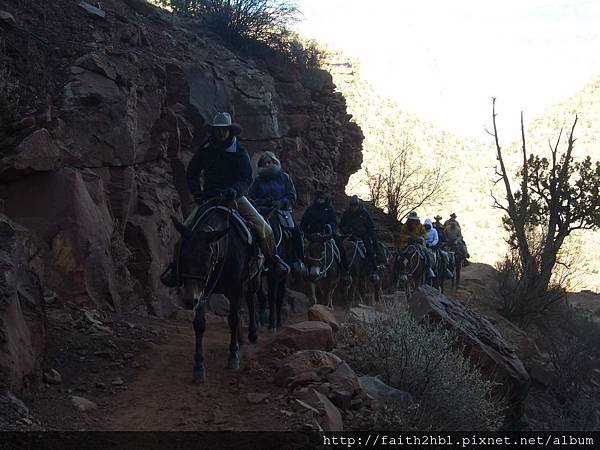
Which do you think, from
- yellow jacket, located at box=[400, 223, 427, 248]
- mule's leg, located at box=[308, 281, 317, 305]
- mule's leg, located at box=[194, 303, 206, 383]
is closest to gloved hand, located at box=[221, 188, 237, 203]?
mule's leg, located at box=[194, 303, 206, 383]

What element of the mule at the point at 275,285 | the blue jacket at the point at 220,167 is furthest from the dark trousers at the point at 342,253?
the blue jacket at the point at 220,167

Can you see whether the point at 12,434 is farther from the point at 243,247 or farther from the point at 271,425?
the point at 243,247

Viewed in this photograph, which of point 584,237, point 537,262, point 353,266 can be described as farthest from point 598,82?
point 353,266

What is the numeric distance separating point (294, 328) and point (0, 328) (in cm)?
364

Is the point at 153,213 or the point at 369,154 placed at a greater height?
the point at 369,154

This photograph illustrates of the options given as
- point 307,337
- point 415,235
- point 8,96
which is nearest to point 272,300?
point 307,337

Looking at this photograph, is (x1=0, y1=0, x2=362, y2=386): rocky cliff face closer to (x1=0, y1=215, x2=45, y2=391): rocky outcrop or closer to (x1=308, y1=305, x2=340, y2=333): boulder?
(x1=0, y1=215, x2=45, y2=391): rocky outcrop

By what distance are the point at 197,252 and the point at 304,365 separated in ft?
5.63

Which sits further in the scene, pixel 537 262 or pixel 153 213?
pixel 537 262

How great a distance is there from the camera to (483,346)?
9766 mm

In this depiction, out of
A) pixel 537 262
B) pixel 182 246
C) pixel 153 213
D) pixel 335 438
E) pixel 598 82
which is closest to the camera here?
pixel 335 438

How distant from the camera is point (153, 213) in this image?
1240cm

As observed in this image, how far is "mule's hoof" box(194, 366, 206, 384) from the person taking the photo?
6711 millimetres

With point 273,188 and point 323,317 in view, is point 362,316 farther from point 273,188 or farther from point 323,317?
Result: point 273,188
